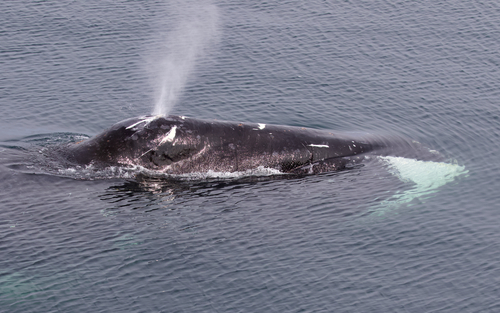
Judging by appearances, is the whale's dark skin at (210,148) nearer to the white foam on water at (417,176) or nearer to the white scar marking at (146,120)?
the white scar marking at (146,120)

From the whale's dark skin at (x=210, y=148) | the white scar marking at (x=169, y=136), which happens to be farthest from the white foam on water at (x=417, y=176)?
the white scar marking at (x=169, y=136)

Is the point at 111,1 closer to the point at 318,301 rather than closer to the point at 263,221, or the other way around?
the point at 263,221

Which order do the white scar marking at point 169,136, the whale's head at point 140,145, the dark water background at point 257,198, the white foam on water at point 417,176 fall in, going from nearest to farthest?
the dark water background at point 257,198
the whale's head at point 140,145
the white scar marking at point 169,136
the white foam on water at point 417,176

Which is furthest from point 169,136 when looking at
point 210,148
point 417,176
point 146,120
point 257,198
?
point 417,176

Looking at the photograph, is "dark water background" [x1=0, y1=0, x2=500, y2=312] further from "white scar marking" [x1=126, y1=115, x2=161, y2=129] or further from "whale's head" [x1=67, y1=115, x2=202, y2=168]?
"white scar marking" [x1=126, y1=115, x2=161, y2=129]

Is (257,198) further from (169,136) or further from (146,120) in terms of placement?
(146,120)
